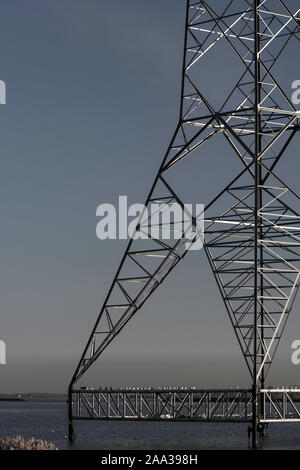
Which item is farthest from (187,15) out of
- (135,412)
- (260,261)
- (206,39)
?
(135,412)

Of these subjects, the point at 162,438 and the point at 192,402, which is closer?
the point at 192,402

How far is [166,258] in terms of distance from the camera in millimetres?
60125

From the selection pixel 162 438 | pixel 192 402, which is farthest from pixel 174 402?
pixel 162 438

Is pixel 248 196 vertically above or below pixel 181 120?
below

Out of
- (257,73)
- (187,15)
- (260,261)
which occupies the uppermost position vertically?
(187,15)

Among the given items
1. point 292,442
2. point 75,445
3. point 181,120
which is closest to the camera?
point 181,120

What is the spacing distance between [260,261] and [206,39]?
39.5 ft

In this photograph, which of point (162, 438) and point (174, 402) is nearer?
point (174, 402)

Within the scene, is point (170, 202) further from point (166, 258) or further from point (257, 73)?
point (257, 73)

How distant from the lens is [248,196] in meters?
60.0

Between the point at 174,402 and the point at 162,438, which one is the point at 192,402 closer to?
the point at 174,402
